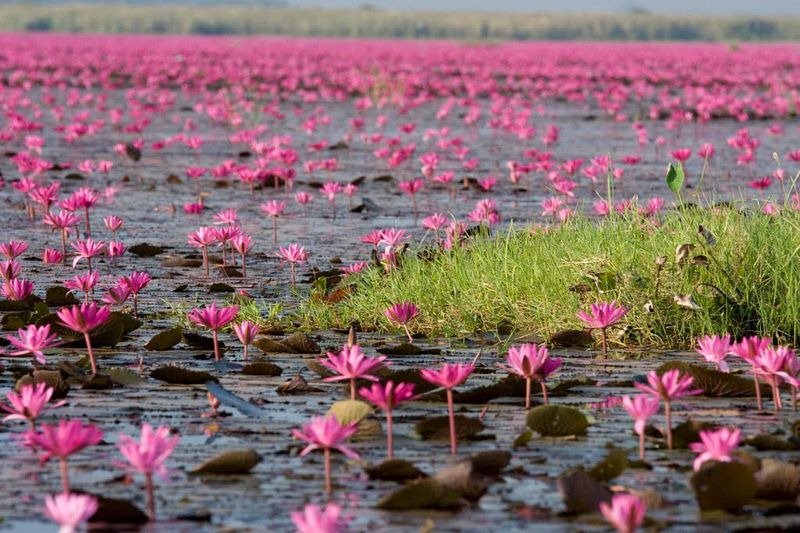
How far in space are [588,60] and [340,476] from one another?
113ft

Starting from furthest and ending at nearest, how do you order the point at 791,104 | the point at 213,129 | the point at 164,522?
the point at 791,104 < the point at 213,129 < the point at 164,522

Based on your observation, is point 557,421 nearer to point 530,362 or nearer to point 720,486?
point 530,362

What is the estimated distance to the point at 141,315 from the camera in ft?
20.6

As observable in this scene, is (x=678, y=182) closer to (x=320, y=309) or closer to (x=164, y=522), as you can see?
(x=320, y=309)

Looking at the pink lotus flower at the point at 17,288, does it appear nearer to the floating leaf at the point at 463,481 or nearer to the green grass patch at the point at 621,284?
the green grass patch at the point at 621,284

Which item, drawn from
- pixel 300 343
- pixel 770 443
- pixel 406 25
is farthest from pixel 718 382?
pixel 406 25

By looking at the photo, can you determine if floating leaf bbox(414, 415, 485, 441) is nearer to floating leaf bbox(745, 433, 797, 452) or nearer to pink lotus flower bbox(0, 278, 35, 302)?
floating leaf bbox(745, 433, 797, 452)

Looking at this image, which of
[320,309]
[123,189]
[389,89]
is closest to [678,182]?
[320,309]

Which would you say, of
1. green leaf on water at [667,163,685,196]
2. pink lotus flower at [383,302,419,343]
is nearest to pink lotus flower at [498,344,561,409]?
pink lotus flower at [383,302,419,343]

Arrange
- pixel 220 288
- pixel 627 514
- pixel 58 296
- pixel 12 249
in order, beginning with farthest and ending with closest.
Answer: pixel 220 288, pixel 12 249, pixel 58 296, pixel 627 514

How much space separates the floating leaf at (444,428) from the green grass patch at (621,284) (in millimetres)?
1378

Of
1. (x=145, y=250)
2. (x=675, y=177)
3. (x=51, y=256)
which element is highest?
(x=675, y=177)

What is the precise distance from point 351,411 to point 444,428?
26 cm

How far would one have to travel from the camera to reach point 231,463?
376cm
